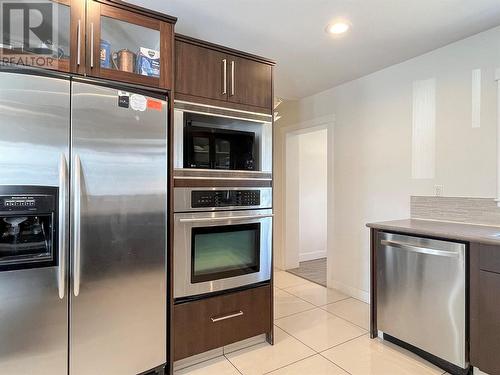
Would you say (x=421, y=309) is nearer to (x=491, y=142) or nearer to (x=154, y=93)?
(x=491, y=142)

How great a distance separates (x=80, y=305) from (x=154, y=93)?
1310 millimetres

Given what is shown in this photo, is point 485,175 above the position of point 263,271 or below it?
above

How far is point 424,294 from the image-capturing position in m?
2.09

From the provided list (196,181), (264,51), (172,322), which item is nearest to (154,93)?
(196,181)

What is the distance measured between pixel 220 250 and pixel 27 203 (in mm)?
1197

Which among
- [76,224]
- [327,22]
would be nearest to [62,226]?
[76,224]

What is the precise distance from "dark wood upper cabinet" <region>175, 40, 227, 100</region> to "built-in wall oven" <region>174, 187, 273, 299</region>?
70 cm

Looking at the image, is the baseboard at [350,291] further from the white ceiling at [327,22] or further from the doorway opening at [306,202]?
the white ceiling at [327,22]

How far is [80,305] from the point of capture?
5.11 feet

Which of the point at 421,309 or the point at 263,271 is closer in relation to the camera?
the point at 421,309

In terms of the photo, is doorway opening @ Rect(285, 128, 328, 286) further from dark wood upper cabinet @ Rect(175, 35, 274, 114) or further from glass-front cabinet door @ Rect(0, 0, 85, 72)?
glass-front cabinet door @ Rect(0, 0, 85, 72)

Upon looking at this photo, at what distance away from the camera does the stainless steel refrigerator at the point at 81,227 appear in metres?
1.40

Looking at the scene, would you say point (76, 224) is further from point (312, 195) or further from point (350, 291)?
point (312, 195)

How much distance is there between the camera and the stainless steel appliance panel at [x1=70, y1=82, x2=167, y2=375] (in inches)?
61.0
